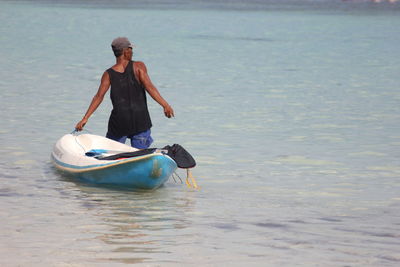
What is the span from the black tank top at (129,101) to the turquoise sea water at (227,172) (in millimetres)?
790

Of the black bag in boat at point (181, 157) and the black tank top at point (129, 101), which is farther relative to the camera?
the black tank top at point (129, 101)

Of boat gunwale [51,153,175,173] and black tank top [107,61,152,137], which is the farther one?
black tank top [107,61,152,137]

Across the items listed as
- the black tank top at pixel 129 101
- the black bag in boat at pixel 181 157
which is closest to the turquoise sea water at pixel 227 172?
the black bag in boat at pixel 181 157

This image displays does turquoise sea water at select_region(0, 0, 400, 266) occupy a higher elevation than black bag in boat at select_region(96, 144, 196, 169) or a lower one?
lower

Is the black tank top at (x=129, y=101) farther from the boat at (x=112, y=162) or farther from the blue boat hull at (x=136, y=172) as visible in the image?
the blue boat hull at (x=136, y=172)

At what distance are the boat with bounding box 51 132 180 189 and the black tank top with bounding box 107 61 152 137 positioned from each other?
31 cm

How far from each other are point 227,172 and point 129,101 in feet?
8.16

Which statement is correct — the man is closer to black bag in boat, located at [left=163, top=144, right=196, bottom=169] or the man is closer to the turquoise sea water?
black bag in boat, located at [left=163, top=144, right=196, bottom=169]

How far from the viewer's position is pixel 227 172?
1312cm

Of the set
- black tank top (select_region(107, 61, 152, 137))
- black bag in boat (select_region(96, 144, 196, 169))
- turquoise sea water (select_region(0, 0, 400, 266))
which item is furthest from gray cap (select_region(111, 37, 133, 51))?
turquoise sea water (select_region(0, 0, 400, 266))

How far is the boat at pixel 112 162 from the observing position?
35.7 feet

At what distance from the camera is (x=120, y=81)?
11.1m

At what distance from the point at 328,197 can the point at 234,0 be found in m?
140

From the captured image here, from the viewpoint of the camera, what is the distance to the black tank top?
36.3 ft
